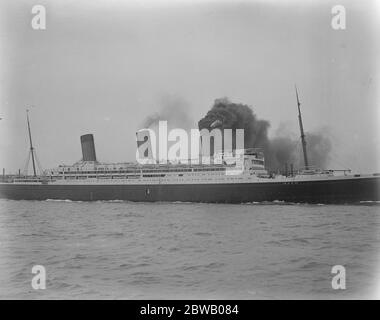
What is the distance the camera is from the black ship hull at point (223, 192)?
3089cm

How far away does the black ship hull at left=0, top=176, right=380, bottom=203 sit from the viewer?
101ft

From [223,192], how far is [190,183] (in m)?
3.09

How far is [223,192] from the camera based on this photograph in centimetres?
3425

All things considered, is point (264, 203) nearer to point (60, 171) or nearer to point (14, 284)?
point (60, 171)

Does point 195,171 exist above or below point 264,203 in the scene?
above

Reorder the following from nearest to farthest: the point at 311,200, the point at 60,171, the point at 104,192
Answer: the point at 311,200, the point at 104,192, the point at 60,171

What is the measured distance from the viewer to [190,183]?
1407 inches

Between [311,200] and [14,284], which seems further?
[311,200]

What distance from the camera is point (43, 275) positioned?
9047mm

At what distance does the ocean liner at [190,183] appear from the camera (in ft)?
102

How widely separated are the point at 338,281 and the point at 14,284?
22.4 feet

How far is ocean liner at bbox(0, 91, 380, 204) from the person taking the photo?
3115cm
